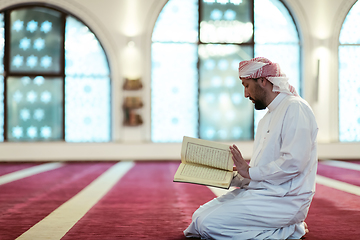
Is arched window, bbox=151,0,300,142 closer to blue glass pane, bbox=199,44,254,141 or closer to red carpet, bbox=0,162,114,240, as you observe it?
blue glass pane, bbox=199,44,254,141

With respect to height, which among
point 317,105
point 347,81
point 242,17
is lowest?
point 317,105

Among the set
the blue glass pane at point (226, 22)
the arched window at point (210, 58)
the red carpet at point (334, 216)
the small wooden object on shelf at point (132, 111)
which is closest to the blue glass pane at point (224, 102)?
the arched window at point (210, 58)

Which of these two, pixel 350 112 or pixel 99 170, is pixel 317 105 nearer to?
pixel 350 112

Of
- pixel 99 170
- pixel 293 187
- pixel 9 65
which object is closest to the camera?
pixel 293 187

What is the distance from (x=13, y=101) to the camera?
829 centimetres

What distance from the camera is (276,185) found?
2.10m

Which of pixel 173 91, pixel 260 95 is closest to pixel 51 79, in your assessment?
pixel 173 91

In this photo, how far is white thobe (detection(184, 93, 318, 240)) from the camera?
78.5 inches

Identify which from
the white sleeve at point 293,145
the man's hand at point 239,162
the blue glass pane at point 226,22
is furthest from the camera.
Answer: the blue glass pane at point 226,22

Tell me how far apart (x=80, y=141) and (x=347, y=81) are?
20.4 feet

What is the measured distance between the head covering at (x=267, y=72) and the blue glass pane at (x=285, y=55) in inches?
259

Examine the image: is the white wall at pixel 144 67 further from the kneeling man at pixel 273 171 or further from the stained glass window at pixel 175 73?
the kneeling man at pixel 273 171

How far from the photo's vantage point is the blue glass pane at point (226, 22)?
8508 mm

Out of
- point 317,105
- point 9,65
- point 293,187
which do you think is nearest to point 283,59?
point 317,105
